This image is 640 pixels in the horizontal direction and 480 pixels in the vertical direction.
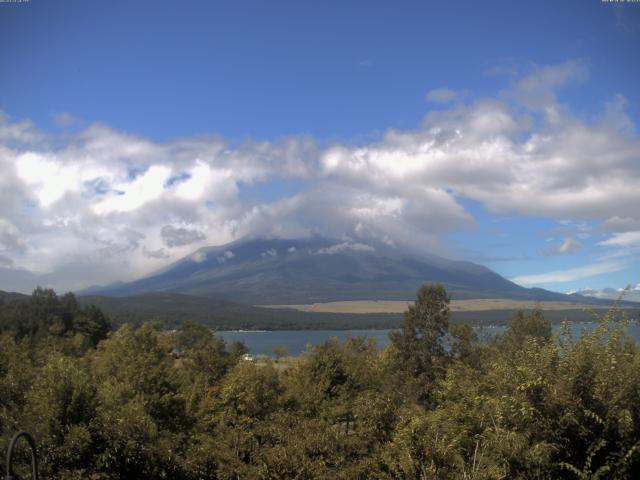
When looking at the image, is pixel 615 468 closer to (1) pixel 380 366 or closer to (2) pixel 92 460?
(2) pixel 92 460

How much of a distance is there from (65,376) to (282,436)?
6.08m

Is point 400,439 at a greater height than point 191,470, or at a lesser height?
greater

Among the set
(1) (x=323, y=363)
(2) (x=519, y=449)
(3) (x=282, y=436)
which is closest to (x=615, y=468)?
(2) (x=519, y=449)

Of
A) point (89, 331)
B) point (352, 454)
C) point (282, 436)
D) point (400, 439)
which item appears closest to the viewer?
point (400, 439)

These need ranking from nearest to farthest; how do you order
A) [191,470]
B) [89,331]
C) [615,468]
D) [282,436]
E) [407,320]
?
1. [615,468]
2. [282,436]
3. [191,470]
4. [407,320]
5. [89,331]

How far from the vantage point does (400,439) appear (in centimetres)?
1071

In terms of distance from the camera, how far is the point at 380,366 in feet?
133

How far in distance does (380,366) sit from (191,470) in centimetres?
2726

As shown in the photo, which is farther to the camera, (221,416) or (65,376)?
(221,416)

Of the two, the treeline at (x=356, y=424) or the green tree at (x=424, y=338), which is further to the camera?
the green tree at (x=424, y=338)

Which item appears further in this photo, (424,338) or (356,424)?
(424,338)

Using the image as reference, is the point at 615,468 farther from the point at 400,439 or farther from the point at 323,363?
the point at 323,363

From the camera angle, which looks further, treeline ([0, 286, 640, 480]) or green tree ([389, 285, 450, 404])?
green tree ([389, 285, 450, 404])

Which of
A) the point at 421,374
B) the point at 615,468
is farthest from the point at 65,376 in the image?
the point at 421,374
